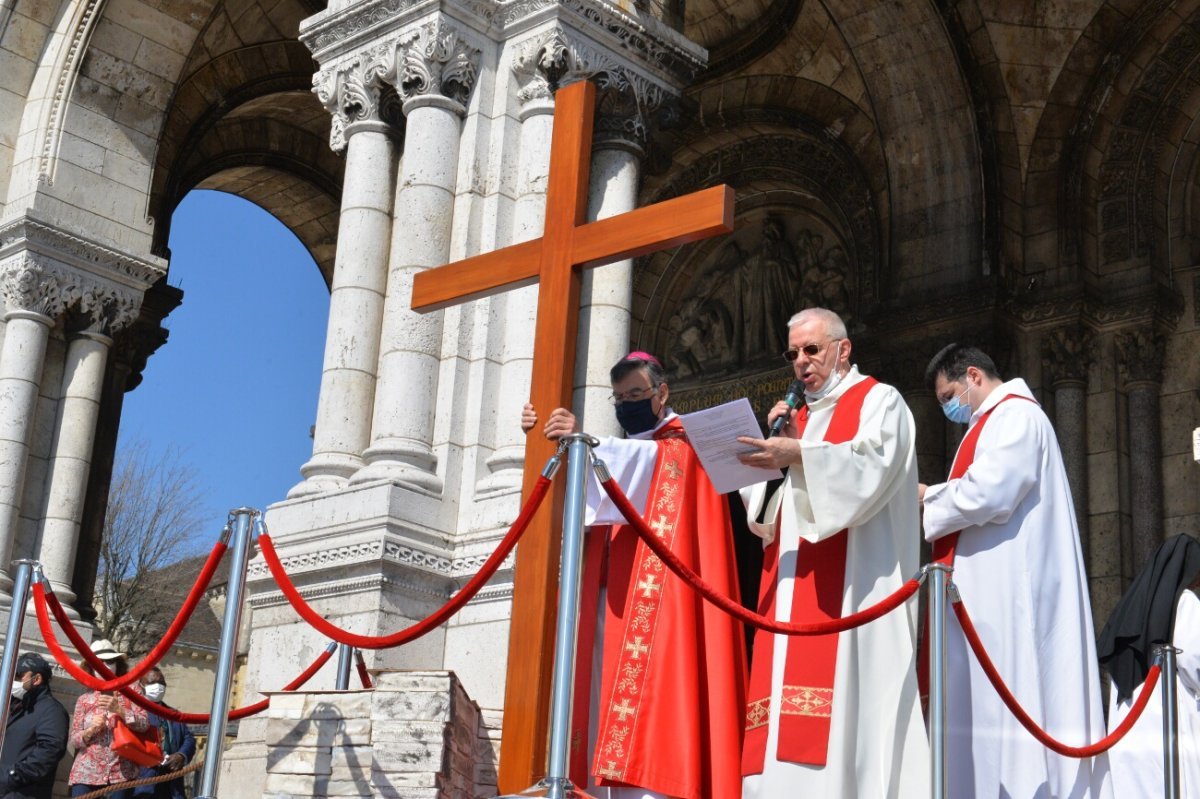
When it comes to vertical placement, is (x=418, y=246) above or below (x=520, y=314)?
above

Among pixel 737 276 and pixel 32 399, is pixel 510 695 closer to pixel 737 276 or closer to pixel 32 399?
pixel 32 399

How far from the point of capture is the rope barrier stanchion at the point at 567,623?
5.05 metres

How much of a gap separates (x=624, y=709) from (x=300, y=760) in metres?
1.42

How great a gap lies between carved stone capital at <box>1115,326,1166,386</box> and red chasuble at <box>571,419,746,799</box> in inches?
311


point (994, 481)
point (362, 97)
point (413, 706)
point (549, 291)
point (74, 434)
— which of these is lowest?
point (413, 706)

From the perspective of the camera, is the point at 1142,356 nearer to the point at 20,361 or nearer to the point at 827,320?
the point at 827,320

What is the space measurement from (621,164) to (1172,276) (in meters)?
6.23

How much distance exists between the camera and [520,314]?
8.95 meters

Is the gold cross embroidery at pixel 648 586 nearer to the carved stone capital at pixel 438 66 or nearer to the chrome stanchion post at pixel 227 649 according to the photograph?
the chrome stanchion post at pixel 227 649

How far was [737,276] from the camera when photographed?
1673 centimetres

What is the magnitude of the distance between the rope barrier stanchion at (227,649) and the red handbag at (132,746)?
262 centimetres

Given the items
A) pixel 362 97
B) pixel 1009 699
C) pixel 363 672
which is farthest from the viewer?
pixel 362 97

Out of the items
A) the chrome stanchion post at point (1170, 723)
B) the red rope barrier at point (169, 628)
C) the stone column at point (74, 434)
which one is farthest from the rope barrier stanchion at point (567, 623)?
the stone column at point (74, 434)

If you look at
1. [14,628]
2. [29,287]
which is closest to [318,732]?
[14,628]
